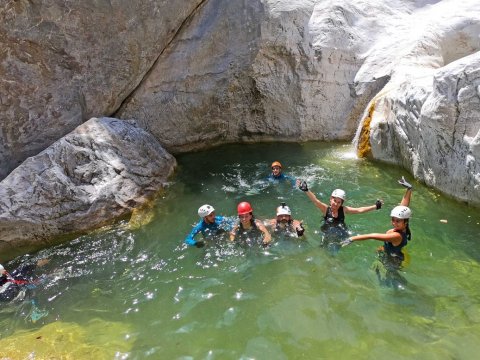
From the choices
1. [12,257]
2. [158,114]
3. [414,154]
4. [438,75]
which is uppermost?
[438,75]

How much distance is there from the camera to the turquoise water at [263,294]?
4.79 m

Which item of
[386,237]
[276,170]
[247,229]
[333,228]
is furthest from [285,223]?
[276,170]

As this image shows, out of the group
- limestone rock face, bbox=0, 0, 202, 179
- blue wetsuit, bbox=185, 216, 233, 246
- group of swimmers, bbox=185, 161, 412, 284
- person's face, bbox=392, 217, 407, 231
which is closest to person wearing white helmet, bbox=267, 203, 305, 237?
group of swimmers, bbox=185, 161, 412, 284

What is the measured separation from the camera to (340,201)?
6.76 metres

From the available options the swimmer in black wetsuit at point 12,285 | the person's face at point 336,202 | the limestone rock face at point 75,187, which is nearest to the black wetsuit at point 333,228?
the person's face at point 336,202

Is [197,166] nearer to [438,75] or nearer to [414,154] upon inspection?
[414,154]

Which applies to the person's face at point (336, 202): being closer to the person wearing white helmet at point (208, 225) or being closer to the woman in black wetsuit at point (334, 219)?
the woman in black wetsuit at point (334, 219)

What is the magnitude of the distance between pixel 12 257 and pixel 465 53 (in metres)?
12.8

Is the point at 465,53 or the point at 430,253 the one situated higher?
the point at 465,53

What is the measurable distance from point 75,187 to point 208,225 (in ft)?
11.1

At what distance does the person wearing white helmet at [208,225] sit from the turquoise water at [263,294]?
1.07 ft

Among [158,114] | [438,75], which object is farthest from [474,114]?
[158,114]

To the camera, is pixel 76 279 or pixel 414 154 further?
pixel 414 154

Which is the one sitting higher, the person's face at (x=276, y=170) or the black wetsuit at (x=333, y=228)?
the person's face at (x=276, y=170)
